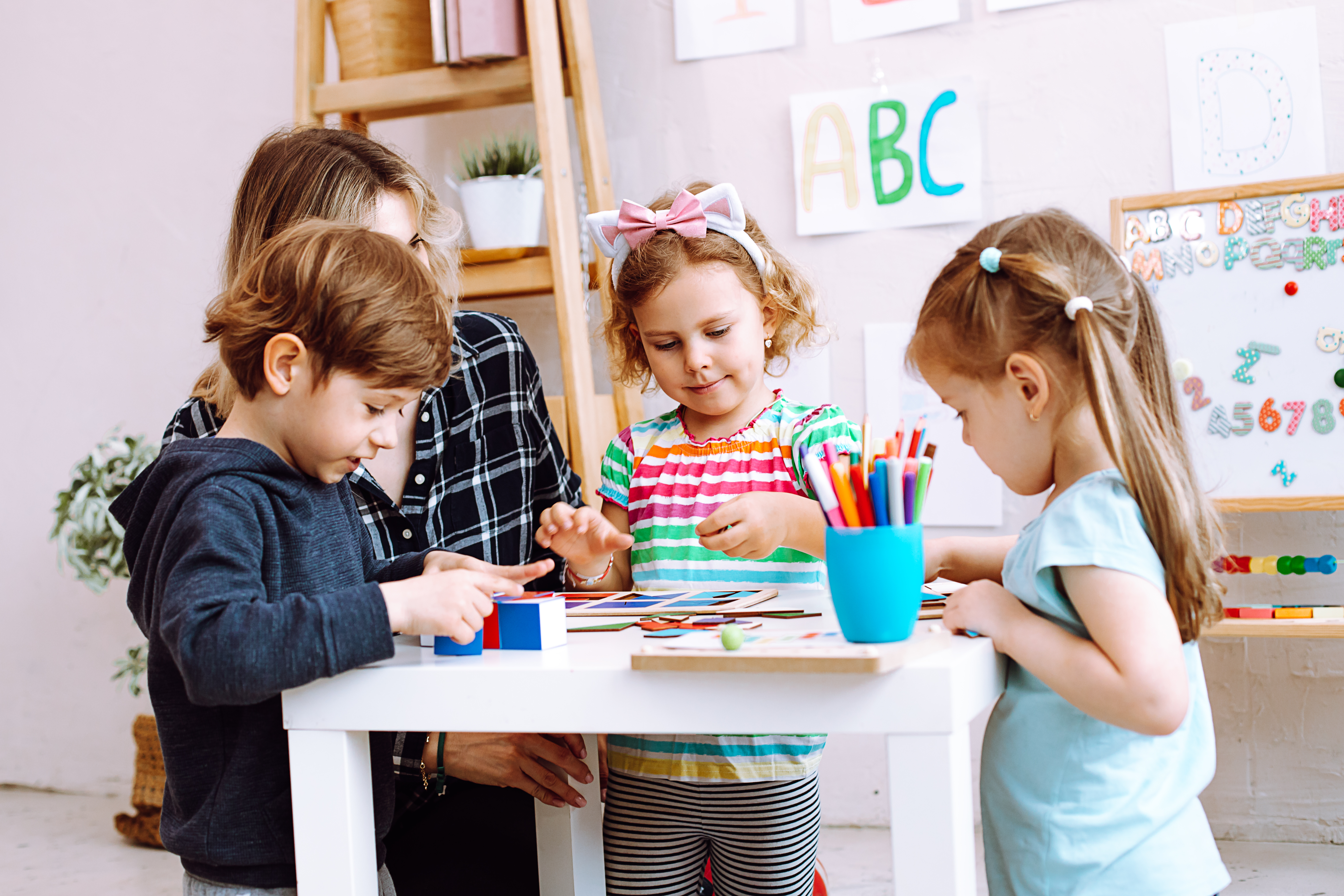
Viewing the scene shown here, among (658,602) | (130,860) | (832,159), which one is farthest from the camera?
(130,860)

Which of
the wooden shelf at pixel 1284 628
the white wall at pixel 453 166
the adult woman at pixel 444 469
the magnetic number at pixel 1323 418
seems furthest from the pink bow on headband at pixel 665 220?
the magnetic number at pixel 1323 418

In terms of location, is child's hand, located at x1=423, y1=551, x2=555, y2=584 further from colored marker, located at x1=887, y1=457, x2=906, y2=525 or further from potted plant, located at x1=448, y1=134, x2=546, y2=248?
potted plant, located at x1=448, y1=134, x2=546, y2=248

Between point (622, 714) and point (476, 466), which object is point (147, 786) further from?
point (622, 714)

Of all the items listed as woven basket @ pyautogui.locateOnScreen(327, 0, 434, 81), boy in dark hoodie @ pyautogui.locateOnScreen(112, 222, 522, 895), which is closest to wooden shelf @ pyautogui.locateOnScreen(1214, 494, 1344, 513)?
boy in dark hoodie @ pyautogui.locateOnScreen(112, 222, 522, 895)

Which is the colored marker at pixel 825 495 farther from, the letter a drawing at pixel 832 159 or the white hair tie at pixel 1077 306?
the letter a drawing at pixel 832 159

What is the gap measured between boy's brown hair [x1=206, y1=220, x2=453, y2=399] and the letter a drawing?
4.19ft

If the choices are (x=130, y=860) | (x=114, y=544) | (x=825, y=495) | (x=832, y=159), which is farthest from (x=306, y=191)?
(x=130, y=860)

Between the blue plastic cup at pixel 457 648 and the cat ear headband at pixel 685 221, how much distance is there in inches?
25.1

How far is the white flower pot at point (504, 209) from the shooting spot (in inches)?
74.8

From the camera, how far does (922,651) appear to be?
670 millimetres

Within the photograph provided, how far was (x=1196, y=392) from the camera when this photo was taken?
5.61 ft

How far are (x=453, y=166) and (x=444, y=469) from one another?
1143mm

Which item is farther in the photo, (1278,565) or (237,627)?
(1278,565)

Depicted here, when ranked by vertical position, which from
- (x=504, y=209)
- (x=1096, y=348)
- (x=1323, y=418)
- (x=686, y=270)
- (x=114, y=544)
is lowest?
(x=114, y=544)
